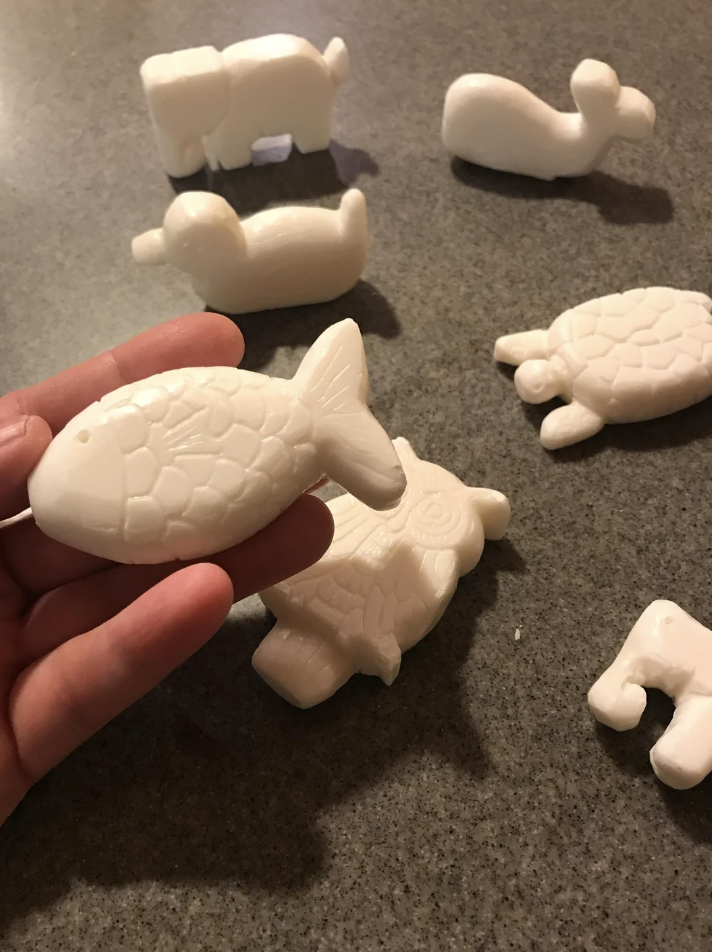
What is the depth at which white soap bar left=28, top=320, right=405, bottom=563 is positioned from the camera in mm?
497

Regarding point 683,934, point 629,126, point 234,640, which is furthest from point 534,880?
point 629,126

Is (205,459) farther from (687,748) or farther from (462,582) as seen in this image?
(687,748)

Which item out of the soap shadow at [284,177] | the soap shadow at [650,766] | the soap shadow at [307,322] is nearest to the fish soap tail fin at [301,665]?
the soap shadow at [650,766]

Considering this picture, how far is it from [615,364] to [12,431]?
534 mm

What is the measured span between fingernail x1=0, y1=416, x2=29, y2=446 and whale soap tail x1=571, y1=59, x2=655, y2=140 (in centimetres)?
71

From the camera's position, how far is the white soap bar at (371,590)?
0.60 metres

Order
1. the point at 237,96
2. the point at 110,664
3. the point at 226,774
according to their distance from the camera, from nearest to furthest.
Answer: the point at 110,664
the point at 226,774
the point at 237,96

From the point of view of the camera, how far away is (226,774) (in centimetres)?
60

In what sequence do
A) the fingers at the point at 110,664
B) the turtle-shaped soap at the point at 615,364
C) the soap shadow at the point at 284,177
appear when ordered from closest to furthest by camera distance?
the fingers at the point at 110,664, the turtle-shaped soap at the point at 615,364, the soap shadow at the point at 284,177

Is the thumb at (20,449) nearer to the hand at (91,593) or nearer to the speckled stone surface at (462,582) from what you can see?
the hand at (91,593)

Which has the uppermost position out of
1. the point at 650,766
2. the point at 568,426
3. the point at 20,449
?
the point at 20,449

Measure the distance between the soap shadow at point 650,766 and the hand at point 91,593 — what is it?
0.93 feet

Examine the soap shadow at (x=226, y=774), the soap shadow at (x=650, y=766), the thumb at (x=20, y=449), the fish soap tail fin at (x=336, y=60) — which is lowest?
the soap shadow at (x=650, y=766)

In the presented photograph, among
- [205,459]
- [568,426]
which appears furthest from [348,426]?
[568,426]
